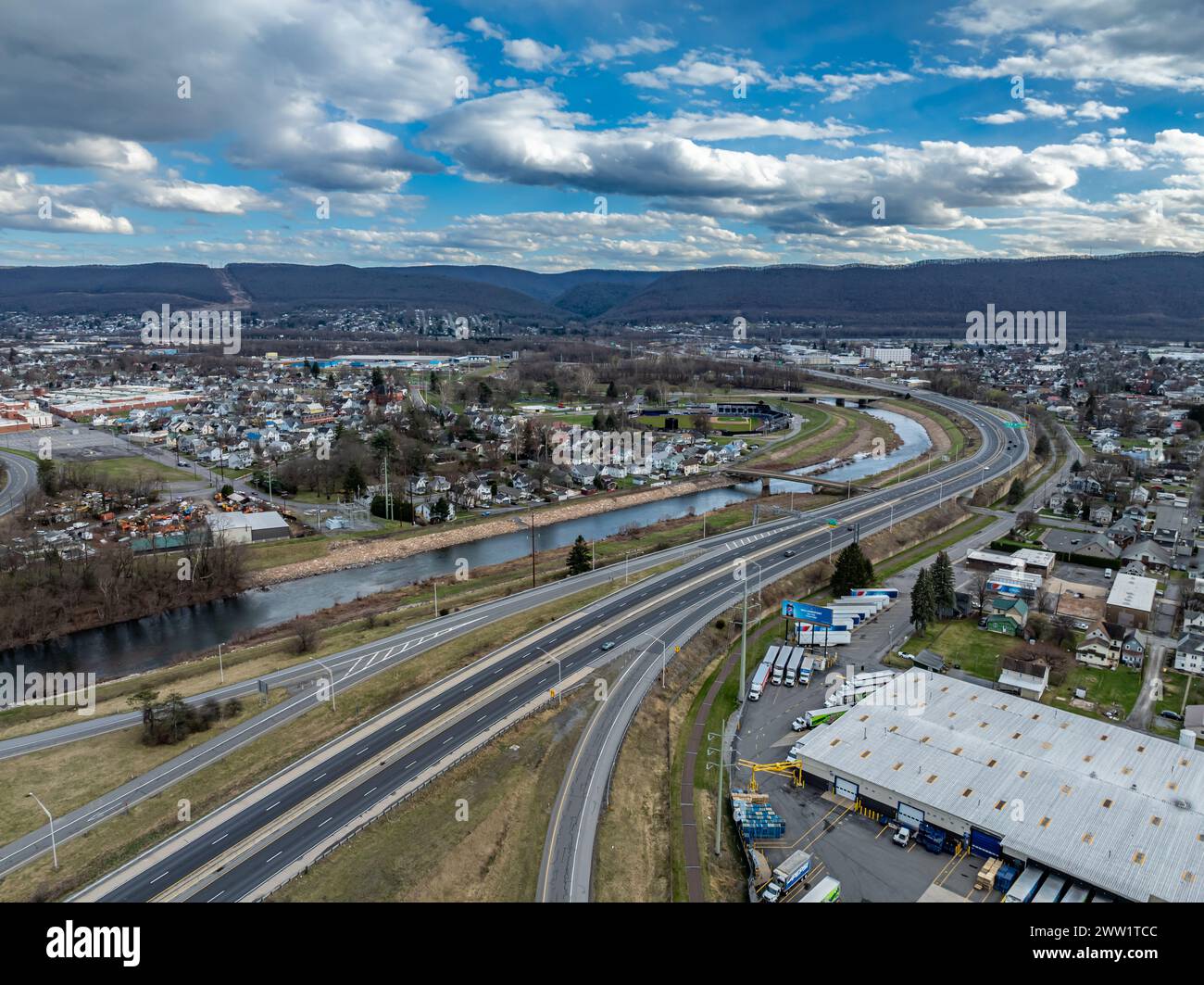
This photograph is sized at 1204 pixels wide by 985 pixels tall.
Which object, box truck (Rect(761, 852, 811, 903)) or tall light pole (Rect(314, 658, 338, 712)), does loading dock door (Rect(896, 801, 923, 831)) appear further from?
tall light pole (Rect(314, 658, 338, 712))

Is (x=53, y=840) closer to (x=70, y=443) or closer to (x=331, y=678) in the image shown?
(x=331, y=678)

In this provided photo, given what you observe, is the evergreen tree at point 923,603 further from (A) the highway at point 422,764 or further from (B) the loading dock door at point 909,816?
(B) the loading dock door at point 909,816

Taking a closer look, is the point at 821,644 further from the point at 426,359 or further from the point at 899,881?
the point at 426,359

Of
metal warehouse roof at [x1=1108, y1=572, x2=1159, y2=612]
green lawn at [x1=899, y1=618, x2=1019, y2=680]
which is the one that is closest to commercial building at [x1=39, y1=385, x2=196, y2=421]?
green lawn at [x1=899, y1=618, x2=1019, y2=680]

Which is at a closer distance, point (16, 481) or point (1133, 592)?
point (1133, 592)

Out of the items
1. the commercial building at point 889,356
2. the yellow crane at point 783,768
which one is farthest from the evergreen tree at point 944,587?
the commercial building at point 889,356

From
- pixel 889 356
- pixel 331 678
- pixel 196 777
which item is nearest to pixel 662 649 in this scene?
pixel 331 678
